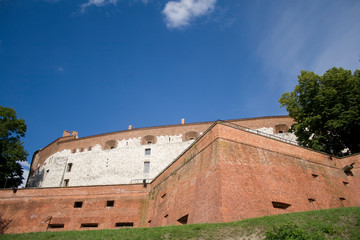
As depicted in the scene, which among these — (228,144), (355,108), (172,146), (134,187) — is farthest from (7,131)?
(355,108)

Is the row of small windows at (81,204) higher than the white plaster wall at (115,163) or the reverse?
the reverse

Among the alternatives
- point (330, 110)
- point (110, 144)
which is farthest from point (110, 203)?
point (330, 110)

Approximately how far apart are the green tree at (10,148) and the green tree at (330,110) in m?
24.3

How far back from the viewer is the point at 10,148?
25109mm

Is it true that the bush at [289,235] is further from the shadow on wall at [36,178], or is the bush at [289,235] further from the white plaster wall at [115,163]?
the shadow on wall at [36,178]

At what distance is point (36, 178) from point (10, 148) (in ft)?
42.6

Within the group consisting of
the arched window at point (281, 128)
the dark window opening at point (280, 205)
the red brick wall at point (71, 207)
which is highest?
the arched window at point (281, 128)

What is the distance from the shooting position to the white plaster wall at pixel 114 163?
3142cm

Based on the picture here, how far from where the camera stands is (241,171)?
12.9m

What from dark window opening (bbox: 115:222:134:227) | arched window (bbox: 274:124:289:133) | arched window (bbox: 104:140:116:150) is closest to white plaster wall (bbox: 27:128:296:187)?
arched window (bbox: 274:124:289:133)

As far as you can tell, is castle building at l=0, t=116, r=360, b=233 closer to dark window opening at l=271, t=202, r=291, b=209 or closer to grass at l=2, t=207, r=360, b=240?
dark window opening at l=271, t=202, r=291, b=209

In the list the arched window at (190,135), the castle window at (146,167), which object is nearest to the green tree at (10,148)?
the castle window at (146,167)

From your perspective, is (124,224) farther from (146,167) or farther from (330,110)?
(330,110)

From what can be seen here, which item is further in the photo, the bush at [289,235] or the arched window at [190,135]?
the arched window at [190,135]
